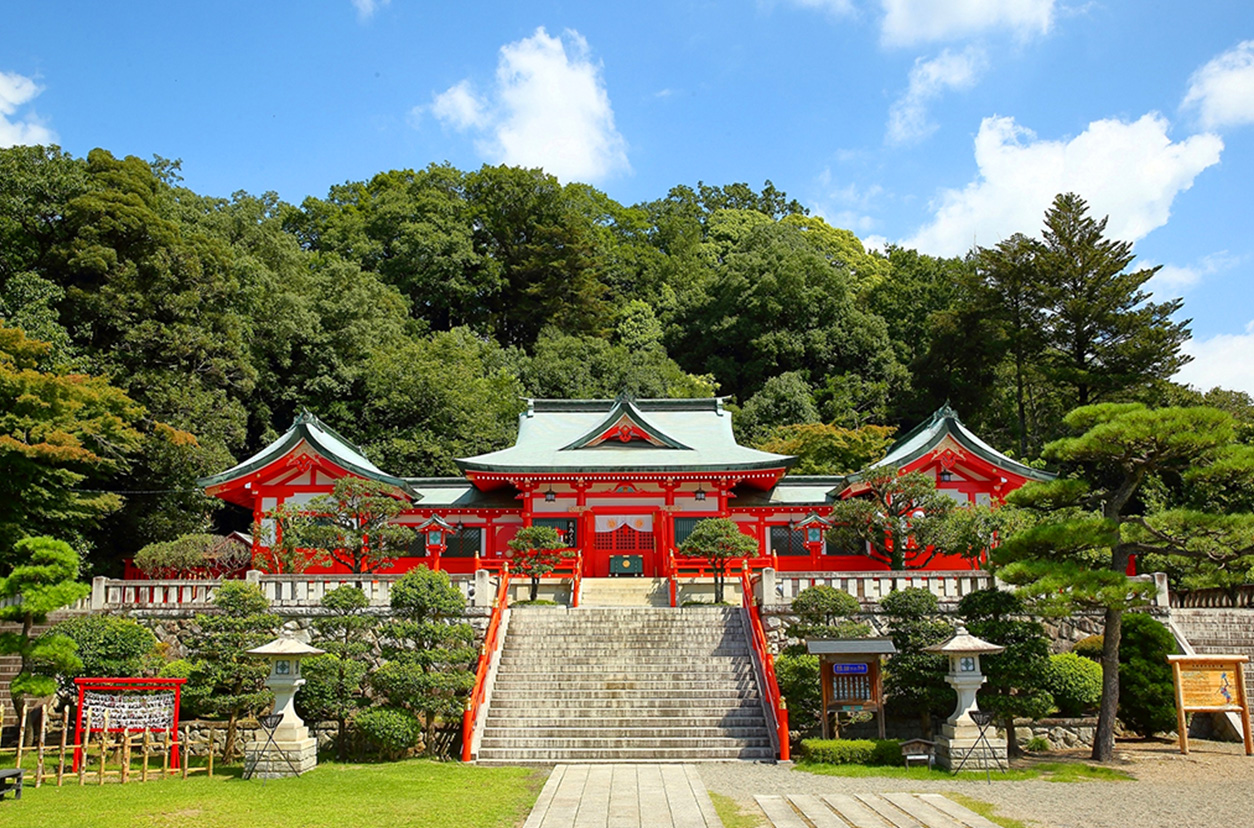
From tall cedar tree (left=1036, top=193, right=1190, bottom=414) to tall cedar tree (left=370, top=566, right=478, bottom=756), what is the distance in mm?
30929

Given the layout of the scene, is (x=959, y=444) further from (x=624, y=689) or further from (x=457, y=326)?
(x=457, y=326)

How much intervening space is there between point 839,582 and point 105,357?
26843 millimetres

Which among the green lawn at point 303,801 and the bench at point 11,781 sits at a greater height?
the bench at point 11,781

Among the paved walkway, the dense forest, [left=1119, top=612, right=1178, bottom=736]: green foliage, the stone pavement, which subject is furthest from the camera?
the dense forest

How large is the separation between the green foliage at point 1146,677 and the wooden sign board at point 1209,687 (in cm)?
83

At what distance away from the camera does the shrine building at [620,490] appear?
27234mm

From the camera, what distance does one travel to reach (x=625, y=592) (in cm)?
2423

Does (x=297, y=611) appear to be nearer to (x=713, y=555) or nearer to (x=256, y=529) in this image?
(x=256, y=529)

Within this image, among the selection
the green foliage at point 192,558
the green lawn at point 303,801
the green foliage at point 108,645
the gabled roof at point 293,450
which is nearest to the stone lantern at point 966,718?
the green lawn at point 303,801

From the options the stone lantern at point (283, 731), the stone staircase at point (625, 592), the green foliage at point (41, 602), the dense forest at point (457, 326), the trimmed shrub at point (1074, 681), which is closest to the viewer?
the stone lantern at point (283, 731)

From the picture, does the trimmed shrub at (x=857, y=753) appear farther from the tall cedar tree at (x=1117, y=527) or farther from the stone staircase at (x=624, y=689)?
the tall cedar tree at (x=1117, y=527)

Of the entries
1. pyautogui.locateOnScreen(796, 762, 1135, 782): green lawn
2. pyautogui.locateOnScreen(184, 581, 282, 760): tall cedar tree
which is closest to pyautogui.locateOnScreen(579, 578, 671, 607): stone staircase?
pyautogui.locateOnScreen(184, 581, 282, 760): tall cedar tree

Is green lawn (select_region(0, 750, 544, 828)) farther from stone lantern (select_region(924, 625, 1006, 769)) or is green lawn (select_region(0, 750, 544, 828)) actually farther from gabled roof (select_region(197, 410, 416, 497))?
gabled roof (select_region(197, 410, 416, 497))

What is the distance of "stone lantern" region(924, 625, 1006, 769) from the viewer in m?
14.5
